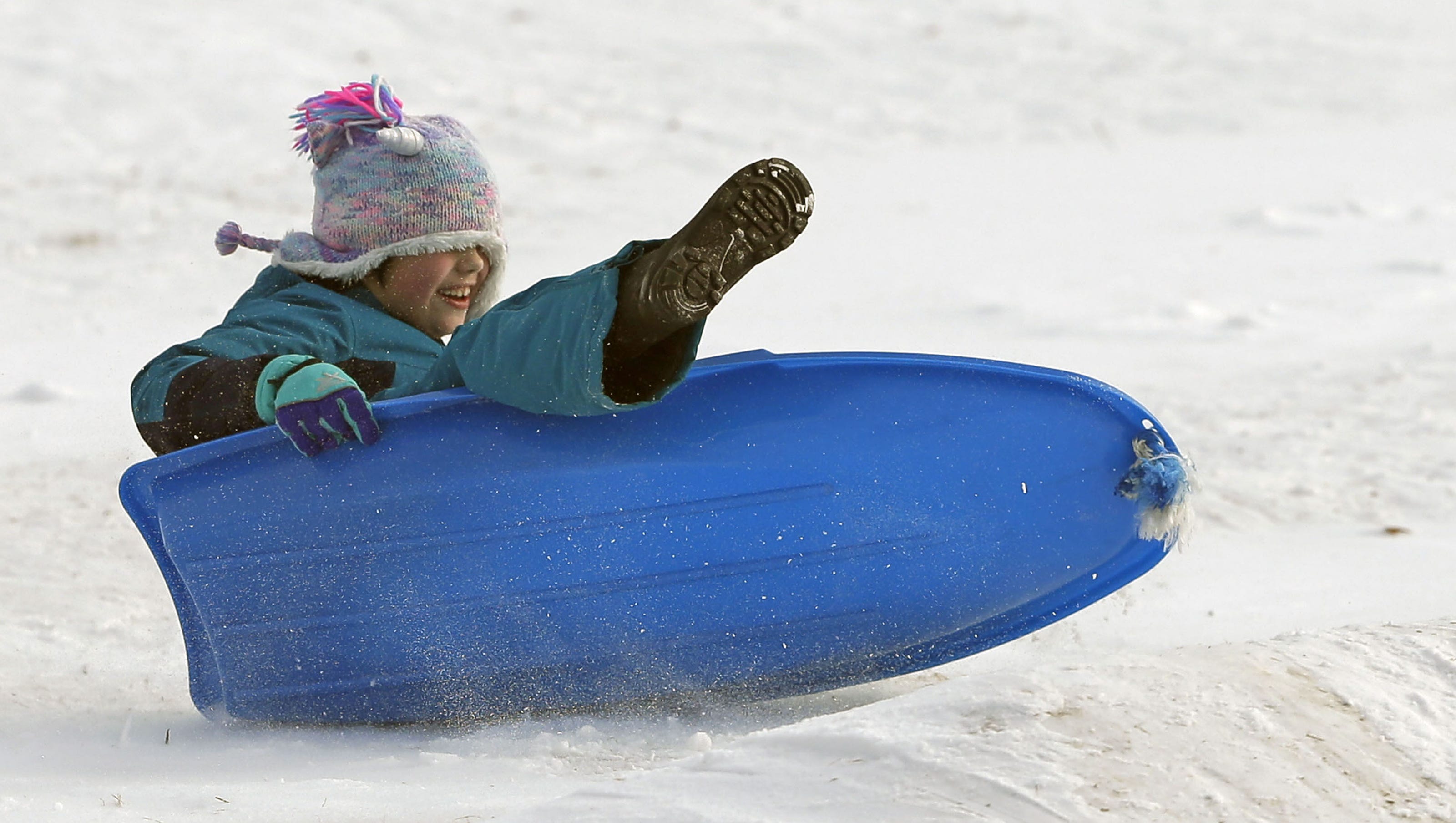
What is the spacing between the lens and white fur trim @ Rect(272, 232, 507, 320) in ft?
9.85

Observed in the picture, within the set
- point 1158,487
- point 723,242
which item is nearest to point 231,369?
point 723,242

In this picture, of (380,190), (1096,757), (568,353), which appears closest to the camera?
(1096,757)

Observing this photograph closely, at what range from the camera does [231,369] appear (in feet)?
8.38

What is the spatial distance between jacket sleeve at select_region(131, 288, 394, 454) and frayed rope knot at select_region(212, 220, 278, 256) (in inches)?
12.4

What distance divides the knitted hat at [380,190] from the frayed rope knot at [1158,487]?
51.6 inches

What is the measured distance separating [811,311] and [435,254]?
10.3 feet

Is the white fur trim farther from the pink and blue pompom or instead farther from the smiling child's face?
the pink and blue pompom

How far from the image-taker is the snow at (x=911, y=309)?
1.85 m

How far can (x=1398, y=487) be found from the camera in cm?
397

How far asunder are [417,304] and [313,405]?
735 millimetres

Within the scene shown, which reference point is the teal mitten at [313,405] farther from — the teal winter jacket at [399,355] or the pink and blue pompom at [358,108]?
the pink and blue pompom at [358,108]

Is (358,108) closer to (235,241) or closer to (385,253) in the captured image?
(385,253)

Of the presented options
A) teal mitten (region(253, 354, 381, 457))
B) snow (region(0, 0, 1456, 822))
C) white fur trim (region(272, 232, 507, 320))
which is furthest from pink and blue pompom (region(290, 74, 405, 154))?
snow (region(0, 0, 1456, 822))

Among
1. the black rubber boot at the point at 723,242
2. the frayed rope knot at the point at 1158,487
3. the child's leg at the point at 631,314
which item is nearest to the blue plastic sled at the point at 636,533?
the frayed rope knot at the point at 1158,487
